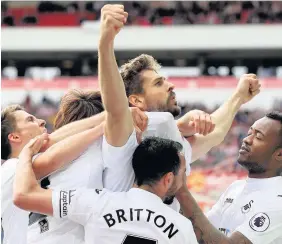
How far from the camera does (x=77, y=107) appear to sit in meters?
3.92

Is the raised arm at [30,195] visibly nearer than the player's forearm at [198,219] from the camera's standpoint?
Yes

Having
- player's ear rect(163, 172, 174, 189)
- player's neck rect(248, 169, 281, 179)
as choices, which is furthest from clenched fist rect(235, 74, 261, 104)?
player's ear rect(163, 172, 174, 189)

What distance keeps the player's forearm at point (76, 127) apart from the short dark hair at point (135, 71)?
37cm

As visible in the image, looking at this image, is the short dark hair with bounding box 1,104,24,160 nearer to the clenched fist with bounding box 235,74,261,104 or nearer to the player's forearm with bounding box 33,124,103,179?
the player's forearm with bounding box 33,124,103,179

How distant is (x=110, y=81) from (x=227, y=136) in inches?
646

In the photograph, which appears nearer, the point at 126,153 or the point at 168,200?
the point at 126,153

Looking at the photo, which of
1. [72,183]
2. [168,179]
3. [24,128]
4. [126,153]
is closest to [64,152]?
[72,183]

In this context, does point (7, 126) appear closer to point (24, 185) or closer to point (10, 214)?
point (10, 214)

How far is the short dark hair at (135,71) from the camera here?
4008 millimetres

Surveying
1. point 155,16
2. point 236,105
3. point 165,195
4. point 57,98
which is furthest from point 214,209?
point 155,16

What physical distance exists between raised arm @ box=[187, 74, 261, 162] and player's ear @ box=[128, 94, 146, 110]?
580 millimetres

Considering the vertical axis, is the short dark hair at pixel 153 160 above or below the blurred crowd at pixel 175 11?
above

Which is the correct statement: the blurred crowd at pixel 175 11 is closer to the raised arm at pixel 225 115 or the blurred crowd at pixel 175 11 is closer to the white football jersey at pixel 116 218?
the raised arm at pixel 225 115

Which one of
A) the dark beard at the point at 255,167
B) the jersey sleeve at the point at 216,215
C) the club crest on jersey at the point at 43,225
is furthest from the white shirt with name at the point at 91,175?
the jersey sleeve at the point at 216,215
